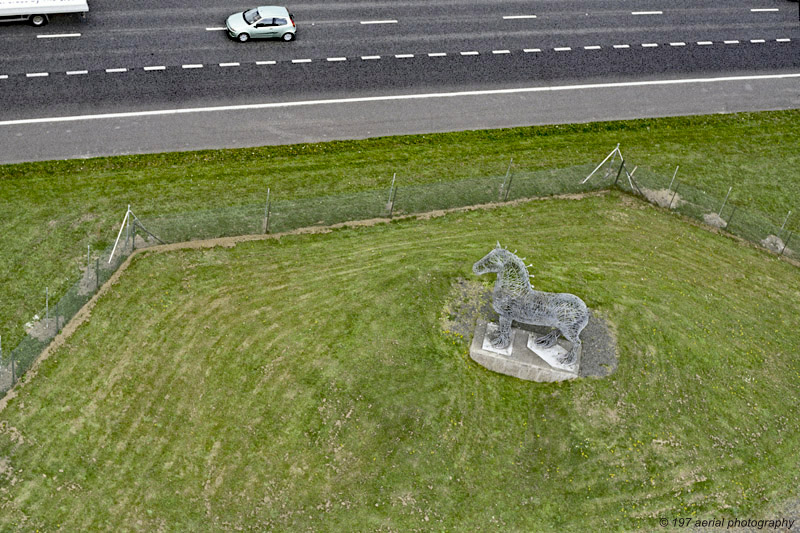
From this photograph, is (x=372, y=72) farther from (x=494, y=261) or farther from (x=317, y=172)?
(x=494, y=261)

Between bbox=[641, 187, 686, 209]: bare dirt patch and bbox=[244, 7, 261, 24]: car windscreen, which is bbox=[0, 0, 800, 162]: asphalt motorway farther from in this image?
bbox=[641, 187, 686, 209]: bare dirt patch

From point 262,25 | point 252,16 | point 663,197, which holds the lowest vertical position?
point 663,197

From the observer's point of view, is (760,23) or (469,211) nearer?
(469,211)

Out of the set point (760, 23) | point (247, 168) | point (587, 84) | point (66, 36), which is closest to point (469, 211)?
point (247, 168)

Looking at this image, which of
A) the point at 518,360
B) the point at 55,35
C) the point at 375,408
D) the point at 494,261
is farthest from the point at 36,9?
the point at 518,360

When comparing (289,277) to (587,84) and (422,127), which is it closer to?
(422,127)

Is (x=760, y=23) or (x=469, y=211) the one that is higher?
(x=760, y=23)
